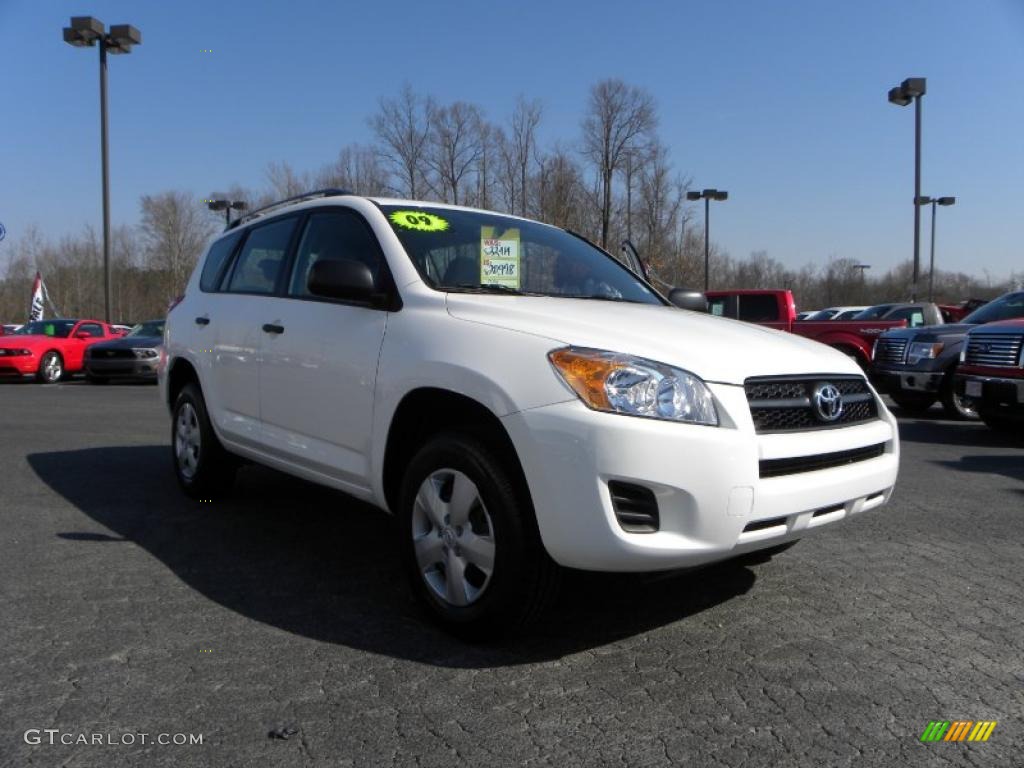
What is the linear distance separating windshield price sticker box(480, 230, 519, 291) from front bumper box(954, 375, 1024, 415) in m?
6.17

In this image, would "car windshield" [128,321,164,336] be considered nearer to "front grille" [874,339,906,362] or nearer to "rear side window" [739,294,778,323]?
"rear side window" [739,294,778,323]

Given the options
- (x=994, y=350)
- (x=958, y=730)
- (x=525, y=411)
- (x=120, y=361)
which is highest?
(x=994, y=350)

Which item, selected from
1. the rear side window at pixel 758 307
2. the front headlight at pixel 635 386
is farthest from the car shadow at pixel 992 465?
the rear side window at pixel 758 307

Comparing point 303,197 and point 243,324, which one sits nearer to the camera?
point 243,324

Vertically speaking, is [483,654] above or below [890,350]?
below

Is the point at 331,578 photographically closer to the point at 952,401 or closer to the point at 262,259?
the point at 262,259

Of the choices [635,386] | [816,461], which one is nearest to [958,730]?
[816,461]

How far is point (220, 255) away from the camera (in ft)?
17.5

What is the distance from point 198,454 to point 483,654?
2924mm

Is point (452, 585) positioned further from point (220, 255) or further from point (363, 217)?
point (220, 255)

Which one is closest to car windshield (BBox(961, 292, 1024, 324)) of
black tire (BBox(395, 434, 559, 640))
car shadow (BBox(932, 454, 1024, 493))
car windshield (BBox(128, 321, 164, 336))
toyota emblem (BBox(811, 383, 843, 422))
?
car shadow (BBox(932, 454, 1024, 493))

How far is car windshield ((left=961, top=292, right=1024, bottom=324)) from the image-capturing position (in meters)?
9.78

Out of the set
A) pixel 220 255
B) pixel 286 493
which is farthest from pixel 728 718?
pixel 220 255

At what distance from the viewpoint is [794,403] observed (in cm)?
296
